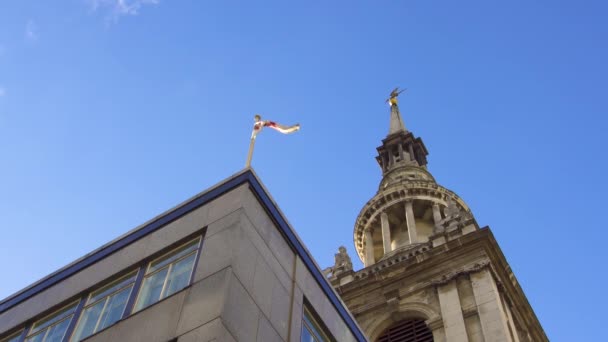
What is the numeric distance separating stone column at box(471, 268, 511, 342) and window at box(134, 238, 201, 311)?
926 inches

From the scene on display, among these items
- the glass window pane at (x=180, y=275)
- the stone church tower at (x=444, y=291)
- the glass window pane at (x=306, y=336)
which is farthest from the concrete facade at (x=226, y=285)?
the stone church tower at (x=444, y=291)

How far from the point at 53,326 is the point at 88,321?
1645mm

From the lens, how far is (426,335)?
45.1 meters

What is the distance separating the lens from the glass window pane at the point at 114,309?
20578mm

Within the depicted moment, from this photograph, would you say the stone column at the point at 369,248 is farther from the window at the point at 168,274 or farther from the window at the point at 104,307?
the window at the point at 168,274

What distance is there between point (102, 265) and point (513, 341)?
2538cm

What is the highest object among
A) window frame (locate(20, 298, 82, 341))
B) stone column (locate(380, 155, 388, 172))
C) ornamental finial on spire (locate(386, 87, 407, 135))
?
ornamental finial on spire (locate(386, 87, 407, 135))

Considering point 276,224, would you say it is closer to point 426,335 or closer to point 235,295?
point 235,295

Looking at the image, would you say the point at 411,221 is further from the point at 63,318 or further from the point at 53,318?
the point at 63,318

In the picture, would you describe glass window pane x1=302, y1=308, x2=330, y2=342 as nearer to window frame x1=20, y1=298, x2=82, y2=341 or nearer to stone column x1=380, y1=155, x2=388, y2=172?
window frame x1=20, y1=298, x2=82, y2=341

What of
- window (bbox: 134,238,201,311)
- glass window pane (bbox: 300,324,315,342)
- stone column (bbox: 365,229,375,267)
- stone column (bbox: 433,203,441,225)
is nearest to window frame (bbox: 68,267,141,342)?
window (bbox: 134,238,201,311)

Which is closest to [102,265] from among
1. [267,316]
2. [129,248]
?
[129,248]

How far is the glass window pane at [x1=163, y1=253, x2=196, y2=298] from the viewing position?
20062mm

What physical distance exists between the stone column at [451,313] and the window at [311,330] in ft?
66.8
